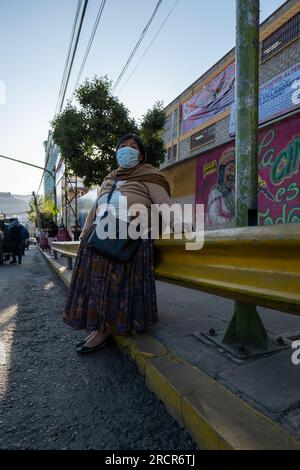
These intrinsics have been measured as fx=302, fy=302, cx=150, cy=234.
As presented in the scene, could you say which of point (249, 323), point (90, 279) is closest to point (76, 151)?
point (90, 279)

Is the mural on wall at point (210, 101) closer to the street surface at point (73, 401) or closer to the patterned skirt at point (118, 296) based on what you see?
the patterned skirt at point (118, 296)

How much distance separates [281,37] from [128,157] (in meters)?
8.27

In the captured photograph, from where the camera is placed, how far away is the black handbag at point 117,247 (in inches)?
82.1

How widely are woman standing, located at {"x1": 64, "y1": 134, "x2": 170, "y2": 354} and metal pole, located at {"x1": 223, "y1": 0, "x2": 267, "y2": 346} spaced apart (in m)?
0.63

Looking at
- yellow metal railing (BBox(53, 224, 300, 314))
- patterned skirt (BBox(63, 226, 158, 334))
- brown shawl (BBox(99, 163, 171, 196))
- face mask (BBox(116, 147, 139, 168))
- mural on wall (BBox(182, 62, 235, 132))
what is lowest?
patterned skirt (BBox(63, 226, 158, 334))

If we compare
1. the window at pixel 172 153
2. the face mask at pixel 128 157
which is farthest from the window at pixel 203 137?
the face mask at pixel 128 157

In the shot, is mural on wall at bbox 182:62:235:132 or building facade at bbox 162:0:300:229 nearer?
building facade at bbox 162:0:300:229

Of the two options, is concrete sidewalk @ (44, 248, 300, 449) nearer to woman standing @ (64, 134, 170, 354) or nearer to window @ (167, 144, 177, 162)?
woman standing @ (64, 134, 170, 354)

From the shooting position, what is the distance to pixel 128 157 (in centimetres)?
243

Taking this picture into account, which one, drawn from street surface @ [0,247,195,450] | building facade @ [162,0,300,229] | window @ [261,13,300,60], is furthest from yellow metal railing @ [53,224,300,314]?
window @ [261,13,300,60]

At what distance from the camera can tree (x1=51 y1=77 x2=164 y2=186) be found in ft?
36.5

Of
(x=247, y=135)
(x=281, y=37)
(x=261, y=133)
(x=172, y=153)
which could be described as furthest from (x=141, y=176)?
(x=172, y=153)

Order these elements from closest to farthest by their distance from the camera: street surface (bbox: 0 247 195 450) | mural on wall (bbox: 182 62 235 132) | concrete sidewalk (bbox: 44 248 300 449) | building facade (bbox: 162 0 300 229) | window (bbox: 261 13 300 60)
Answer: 1. concrete sidewalk (bbox: 44 248 300 449)
2. street surface (bbox: 0 247 195 450)
3. building facade (bbox: 162 0 300 229)
4. window (bbox: 261 13 300 60)
5. mural on wall (bbox: 182 62 235 132)
